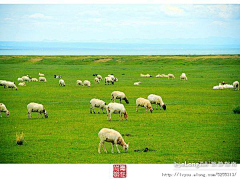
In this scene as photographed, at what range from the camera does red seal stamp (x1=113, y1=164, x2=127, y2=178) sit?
44.5 feet

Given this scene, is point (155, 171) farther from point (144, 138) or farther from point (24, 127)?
point (24, 127)

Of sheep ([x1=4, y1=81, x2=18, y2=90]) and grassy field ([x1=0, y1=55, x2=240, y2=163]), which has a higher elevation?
sheep ([x1=4, y1=81, x2=18, y2=90])

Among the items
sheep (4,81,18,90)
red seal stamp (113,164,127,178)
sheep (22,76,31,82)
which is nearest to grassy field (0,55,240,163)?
red seal stamp (113,164,127,178)

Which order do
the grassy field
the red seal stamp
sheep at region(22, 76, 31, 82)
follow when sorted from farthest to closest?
sheep at region(22, 76, 31, 82), the grassy field, the red seal stamp

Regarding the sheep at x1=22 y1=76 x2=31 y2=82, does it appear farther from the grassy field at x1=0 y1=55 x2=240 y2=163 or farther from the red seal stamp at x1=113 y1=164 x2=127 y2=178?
the red seal stamp at x1=113 y1=164 x2=127 y2=178

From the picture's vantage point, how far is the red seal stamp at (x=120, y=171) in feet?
44.5

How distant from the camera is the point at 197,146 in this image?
1709 cm

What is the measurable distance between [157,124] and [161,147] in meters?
5.27

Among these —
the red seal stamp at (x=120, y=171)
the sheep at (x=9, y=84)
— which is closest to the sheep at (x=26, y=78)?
the sheep at (x=9, y=84)

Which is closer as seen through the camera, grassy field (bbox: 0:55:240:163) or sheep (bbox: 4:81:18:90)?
grassy field (bbox: 0:55:240:163)

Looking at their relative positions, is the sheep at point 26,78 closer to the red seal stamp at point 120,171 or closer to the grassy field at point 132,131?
the grassy field at point 132,131

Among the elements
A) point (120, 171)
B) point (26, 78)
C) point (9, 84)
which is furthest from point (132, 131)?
point (26, 78)

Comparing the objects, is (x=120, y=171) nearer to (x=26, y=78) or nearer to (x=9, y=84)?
(x=9, y=84)

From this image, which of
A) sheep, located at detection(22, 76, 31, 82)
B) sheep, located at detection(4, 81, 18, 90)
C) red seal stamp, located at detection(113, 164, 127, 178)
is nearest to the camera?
red seal stamp, located at detection(113, 164, 127, 178)
